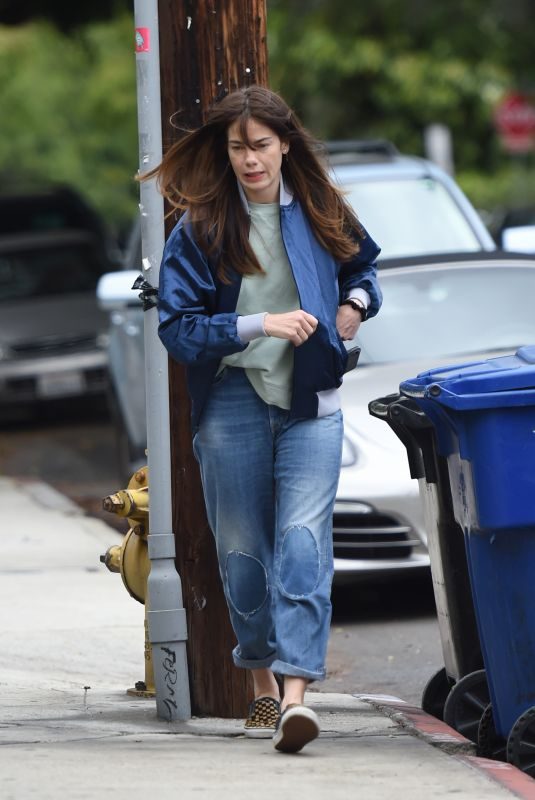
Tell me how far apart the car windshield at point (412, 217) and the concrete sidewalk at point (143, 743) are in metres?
4.10

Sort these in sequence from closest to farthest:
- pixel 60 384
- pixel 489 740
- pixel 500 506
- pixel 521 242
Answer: pixel 500 506 → pixel 489 740 → pixel 521 242 → pixel 60 384

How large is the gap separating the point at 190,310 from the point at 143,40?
3.40ft

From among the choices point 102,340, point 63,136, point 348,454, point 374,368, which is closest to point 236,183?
point 348,454

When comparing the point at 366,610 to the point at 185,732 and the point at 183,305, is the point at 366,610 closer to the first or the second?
the point at 185,732

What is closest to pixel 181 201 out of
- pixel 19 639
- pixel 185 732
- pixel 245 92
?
pixel 245 92

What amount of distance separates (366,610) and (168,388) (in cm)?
290

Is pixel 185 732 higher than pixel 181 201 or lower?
lower

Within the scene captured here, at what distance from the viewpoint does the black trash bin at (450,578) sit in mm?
5379

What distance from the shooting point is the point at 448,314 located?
9023mm

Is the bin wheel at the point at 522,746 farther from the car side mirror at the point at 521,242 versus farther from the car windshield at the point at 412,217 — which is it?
the car windshield at the point at 412,217

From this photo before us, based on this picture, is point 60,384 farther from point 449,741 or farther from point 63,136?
point 63,136

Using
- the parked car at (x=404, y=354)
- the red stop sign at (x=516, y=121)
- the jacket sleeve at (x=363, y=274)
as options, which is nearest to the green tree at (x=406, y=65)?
the red stop sign at (x=516, y=121)

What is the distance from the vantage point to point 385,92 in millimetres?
31812

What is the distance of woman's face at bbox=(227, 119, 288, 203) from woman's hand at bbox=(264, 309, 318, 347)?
43cm
